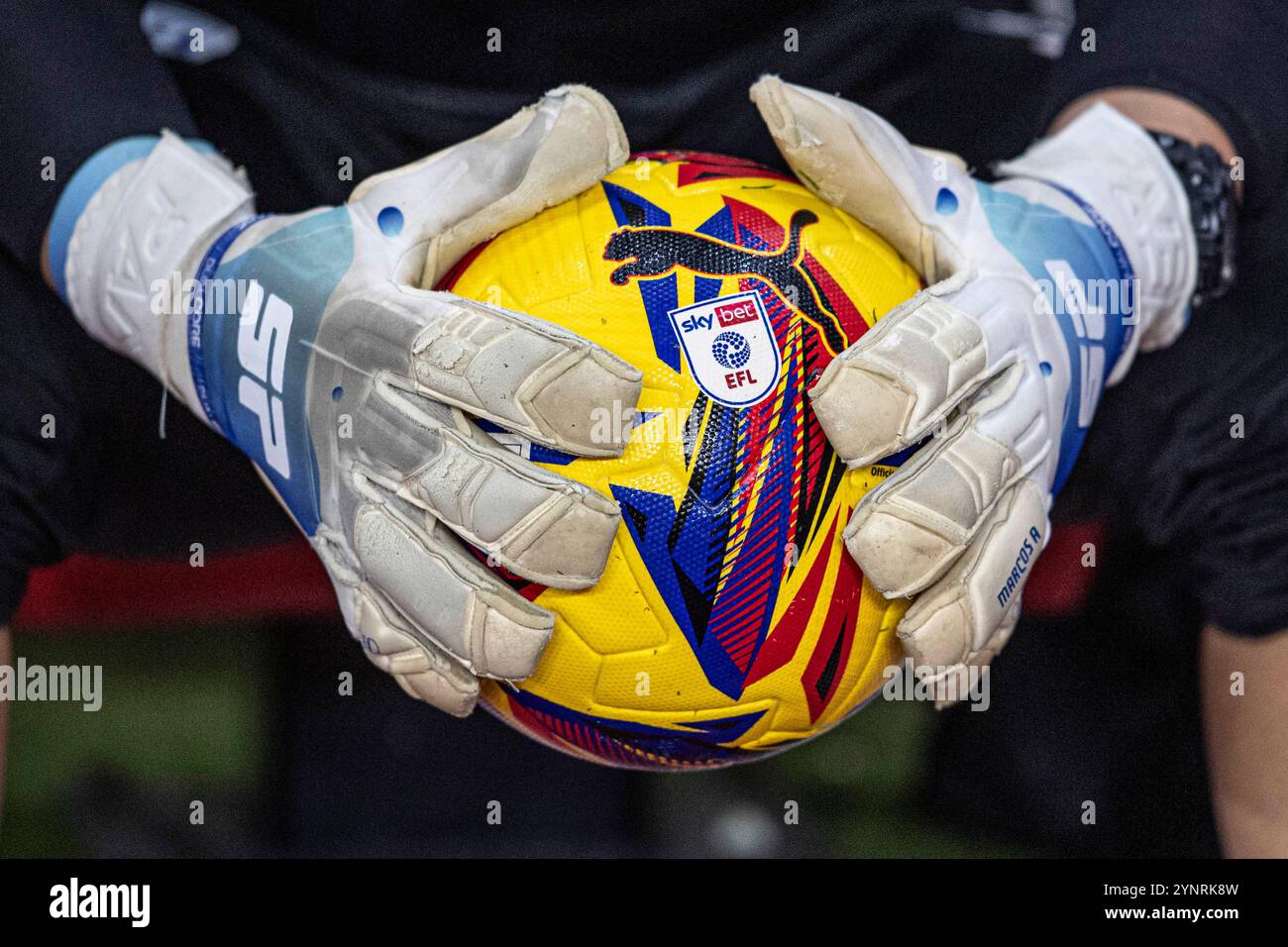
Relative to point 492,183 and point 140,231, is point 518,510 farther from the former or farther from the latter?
point 140,231

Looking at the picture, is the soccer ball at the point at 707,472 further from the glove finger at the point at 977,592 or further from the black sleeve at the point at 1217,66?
the black sleeve at the point at 1217,66

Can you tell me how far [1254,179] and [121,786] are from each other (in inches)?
76.5

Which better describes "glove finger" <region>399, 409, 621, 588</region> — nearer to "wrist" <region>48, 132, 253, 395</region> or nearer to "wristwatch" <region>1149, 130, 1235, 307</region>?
"wrist" <region>48, 132, 253, 395</region>

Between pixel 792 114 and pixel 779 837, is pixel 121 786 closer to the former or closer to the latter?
pixel 779 837

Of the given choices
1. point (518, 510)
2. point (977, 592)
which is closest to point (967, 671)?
point (977, 592)

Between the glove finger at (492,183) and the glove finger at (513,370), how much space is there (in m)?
0.09

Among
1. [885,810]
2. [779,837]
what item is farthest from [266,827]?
[885,810]

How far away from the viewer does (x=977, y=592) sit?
108 centimetres

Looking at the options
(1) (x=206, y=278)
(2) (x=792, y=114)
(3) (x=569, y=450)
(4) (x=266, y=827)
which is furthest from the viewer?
(4) (x=266, y=827)

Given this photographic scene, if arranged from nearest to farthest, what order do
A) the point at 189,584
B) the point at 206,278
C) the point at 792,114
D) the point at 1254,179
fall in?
the point at 792,114, the point at 206,278, the point at 1254,179, the point at 189,584

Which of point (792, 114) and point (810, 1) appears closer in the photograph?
point (792, 114)

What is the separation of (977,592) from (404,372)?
50cm

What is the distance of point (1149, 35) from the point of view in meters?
1.63

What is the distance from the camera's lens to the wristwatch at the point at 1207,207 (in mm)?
1429
